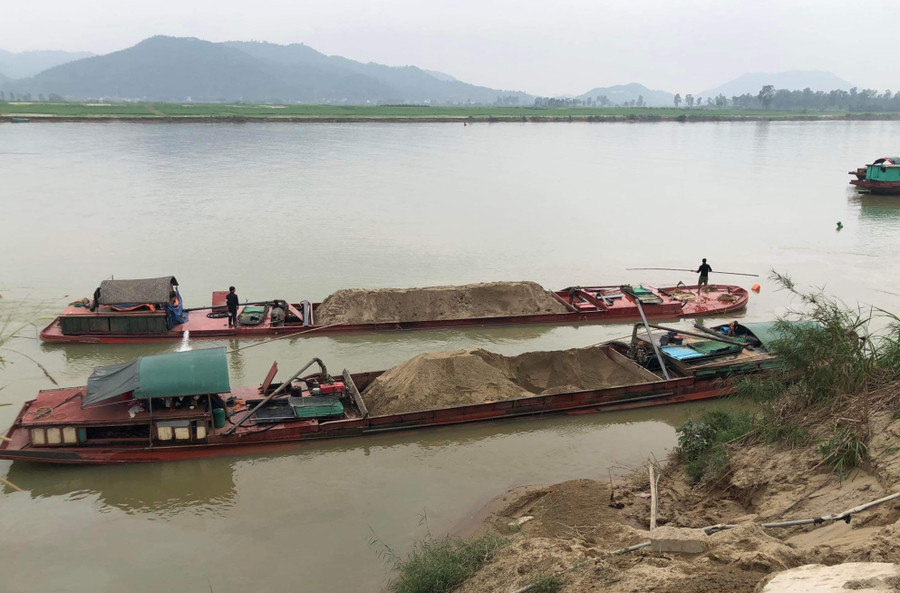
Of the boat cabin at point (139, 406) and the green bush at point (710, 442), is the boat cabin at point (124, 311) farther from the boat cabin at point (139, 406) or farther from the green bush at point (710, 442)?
the green bush at point (710, 442)

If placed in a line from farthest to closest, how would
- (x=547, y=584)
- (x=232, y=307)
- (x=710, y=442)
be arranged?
1. (x=232, y=307)
2. (x=710, y=442)
3. (x=547, y=584)

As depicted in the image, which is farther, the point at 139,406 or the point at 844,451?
the point at 139,406

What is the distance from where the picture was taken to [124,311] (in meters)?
20.6

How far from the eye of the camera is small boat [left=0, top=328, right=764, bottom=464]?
1337cm

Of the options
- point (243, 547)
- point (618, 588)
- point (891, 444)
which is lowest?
point (243, 547)

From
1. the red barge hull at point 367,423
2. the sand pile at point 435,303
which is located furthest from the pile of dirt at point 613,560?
the sand pile at point 435,303

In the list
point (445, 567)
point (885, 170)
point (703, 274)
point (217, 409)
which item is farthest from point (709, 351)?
point (885, 170)

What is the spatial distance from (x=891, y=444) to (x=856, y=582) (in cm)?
407

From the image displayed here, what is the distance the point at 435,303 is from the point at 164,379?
37.2 ft

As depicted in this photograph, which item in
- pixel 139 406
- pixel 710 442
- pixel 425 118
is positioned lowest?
pixel 710 442

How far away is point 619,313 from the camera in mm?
24094

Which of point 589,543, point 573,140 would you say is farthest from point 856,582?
point 573,140

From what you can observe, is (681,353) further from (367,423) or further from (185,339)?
(185,339)

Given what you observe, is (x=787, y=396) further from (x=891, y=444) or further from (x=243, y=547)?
(x=243, y=547)
